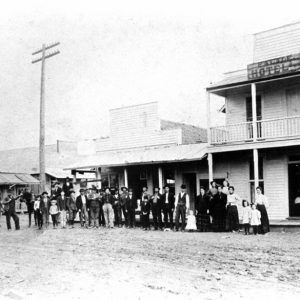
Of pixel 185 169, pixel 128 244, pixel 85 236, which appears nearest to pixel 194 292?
pixel 128 244

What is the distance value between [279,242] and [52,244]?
622 cm

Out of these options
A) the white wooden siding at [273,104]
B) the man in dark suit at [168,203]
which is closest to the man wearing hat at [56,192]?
the man in dark suit at [168,203]

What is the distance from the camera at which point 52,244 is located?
13164mm

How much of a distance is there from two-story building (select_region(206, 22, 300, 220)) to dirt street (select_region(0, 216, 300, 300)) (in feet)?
14.7

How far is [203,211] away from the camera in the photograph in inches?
625

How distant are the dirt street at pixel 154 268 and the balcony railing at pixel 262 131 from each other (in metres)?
4.81

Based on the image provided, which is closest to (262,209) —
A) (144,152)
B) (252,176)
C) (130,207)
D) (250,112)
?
(252,176)

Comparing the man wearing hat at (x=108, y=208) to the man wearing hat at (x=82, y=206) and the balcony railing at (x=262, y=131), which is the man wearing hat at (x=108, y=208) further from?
the balcony railing at (x=262, y=131)

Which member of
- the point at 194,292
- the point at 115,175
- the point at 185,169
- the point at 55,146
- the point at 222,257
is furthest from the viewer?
the point at 55,146

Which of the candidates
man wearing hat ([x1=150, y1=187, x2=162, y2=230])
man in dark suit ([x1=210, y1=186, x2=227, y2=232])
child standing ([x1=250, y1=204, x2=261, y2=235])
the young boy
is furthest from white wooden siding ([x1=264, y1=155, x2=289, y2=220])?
the young boy

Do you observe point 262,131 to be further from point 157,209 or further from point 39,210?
point 39,210

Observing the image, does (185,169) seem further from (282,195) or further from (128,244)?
(128,244)

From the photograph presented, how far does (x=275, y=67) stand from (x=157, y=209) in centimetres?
677

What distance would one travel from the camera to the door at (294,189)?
18.0 metres
